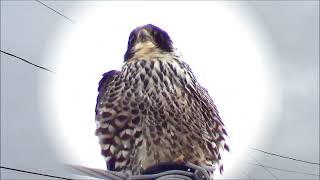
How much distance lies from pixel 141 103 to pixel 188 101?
612 mm

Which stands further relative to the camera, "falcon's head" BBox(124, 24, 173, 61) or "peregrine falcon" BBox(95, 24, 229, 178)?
"falcon's head" BBox(124, 24, 173, 61)

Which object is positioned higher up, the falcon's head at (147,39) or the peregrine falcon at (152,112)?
the falcon's head at (147,39)

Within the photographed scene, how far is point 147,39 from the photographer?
6.69 meters

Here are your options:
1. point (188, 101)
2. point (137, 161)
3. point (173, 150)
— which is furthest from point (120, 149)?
point (188, 101)

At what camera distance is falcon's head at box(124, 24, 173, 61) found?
21.9 ft

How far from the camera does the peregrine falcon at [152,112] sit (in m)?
6.33

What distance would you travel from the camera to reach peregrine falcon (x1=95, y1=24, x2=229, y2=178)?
20.8 ft

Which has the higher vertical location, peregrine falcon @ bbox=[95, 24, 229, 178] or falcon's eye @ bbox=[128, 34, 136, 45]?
falcon's eye @ bbox=[128, 34, 136, 45]

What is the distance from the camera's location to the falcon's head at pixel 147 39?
6676 millimetres

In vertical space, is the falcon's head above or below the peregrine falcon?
above

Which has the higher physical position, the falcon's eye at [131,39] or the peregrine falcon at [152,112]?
the falcon's eye at [131,39]

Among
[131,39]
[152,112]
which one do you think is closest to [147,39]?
[131,39]

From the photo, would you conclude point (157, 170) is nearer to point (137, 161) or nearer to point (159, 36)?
point (137, 161)

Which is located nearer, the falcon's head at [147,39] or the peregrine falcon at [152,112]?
the peregrine falcon at [152,112]
